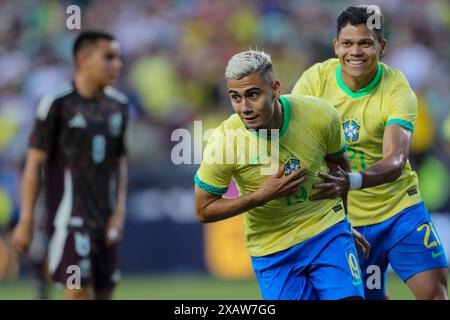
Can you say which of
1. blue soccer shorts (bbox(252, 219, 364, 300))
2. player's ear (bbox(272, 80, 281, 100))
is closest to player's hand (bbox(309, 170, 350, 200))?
blue soccer shorts (bbox(252, 219, 364, 300))

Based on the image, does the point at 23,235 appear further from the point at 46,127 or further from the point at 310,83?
the point at 310,83

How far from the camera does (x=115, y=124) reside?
28.1 feet

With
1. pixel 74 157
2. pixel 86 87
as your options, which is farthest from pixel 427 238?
pixel 86 87

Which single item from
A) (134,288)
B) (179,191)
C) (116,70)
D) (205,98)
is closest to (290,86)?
(205,98)

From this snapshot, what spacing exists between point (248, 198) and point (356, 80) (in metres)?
1.47

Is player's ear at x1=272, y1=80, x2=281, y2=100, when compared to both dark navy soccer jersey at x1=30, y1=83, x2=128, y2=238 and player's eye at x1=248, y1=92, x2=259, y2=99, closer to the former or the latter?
player's eye at x1=248, y1=92, x2=259, y2=99

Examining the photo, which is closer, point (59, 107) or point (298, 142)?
point (298, 142)

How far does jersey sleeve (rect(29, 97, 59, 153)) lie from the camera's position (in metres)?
8.26

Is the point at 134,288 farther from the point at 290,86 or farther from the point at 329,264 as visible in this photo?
the point at 329,264

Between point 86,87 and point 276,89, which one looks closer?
point 276,89

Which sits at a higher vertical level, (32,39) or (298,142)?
(32,39)

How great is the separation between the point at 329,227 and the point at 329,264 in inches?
9.2

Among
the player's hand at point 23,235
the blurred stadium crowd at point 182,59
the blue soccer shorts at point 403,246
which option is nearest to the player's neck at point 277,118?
the blue soccer shorts at point 403,246

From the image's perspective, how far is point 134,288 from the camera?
12.1 m
